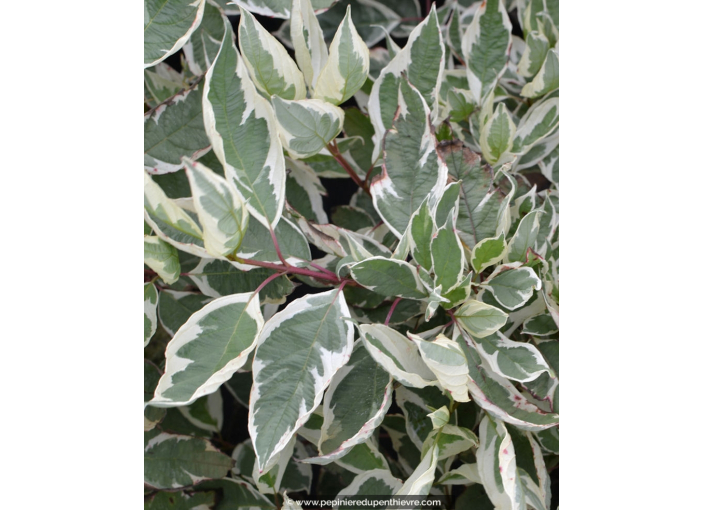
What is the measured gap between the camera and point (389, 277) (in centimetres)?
44

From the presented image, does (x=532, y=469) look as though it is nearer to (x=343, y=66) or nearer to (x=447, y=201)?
(x=447, y=201)

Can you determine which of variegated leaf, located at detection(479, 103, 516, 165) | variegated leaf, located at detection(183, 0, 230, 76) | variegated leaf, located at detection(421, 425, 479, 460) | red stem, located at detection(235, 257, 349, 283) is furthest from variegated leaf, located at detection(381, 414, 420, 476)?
variegated leaf, located at detection(183, 0, 230, 76)

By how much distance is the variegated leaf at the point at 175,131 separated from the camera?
1.65 ft

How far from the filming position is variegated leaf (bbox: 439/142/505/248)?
497mm

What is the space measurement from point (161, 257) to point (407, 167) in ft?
0.73

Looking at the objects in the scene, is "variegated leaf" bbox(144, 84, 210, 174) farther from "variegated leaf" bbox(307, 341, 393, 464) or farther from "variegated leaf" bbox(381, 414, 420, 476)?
"variegated leaf" bbox(381, 414, 420, 476)

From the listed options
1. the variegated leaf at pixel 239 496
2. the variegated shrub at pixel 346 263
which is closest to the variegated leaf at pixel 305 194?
the variegated shrub at pixel 346 263

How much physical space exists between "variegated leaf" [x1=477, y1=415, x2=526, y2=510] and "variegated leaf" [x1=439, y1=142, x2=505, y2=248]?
18 centimetres

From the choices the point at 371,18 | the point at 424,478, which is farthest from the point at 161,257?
the point at 371,18

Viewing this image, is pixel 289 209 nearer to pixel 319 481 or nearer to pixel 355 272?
pixel 355 272

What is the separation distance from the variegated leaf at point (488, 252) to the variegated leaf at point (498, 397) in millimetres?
64

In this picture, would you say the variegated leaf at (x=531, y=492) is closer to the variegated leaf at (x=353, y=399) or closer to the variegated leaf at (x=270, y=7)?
the variegated leaf at (x=353, y=399)

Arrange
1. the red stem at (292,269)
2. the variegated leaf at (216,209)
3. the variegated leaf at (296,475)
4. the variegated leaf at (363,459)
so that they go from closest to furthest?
the variegated leaf at (216,209), the red stem at (292,269), the variegated leaf at (363,459), the variegated leaf at (296,475)

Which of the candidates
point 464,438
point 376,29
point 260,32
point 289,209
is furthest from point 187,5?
point 464,438
